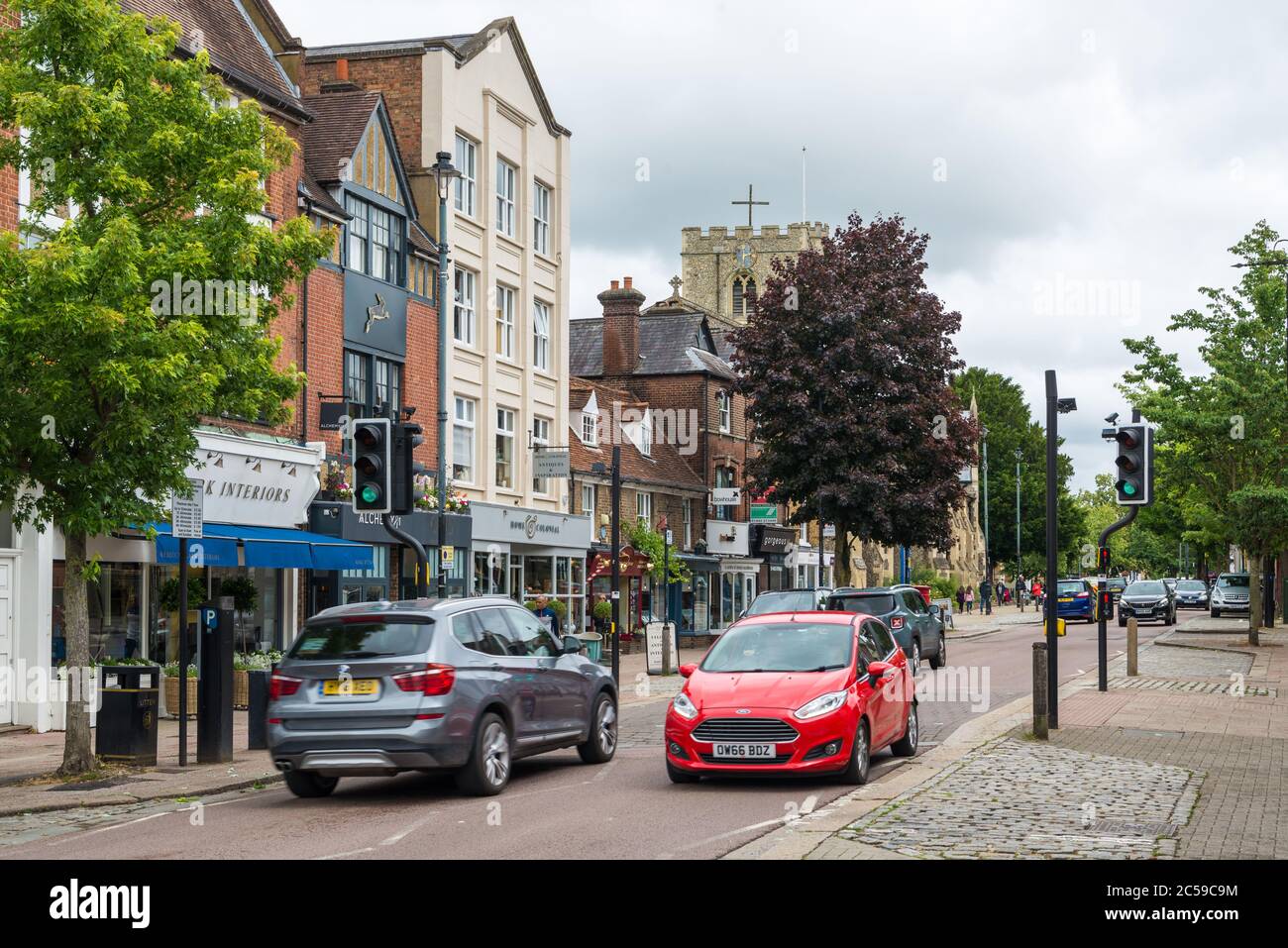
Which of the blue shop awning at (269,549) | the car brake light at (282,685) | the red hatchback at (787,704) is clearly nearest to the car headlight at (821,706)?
the red hatchback at (787,704)

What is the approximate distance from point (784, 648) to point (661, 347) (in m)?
42.3

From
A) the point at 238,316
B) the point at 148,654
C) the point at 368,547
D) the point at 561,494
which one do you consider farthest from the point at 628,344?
the point at 238,316

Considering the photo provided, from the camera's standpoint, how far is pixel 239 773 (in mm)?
15055

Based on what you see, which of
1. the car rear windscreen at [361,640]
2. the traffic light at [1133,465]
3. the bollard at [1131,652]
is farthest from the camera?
the bollard at [1131,652]

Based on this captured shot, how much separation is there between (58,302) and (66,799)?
4.51 metres

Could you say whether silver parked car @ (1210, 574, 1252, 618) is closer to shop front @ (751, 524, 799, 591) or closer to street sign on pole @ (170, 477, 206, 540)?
shop front @ (751, 524, 799, 591)

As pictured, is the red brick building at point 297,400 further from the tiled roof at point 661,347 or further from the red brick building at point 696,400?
the tiled roof at point 661,347

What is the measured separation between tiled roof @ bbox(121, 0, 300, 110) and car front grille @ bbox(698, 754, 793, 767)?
16874 millimetres

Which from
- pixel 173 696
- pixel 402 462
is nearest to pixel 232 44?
pixel 173 696

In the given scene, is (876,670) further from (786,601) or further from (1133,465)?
(786,601)

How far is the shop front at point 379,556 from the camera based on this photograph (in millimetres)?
28703

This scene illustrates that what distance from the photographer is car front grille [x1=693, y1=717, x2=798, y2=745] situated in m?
13.1

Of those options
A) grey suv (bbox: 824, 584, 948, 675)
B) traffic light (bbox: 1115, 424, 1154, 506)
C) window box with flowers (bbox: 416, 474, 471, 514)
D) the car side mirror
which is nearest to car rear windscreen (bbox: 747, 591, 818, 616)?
grey suv (bbox: 824, 584, 948, 675)

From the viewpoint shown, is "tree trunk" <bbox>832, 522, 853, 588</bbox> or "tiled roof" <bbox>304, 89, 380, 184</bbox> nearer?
"tiled roof" <bbox>304, 89, 380, 184</bbox>
